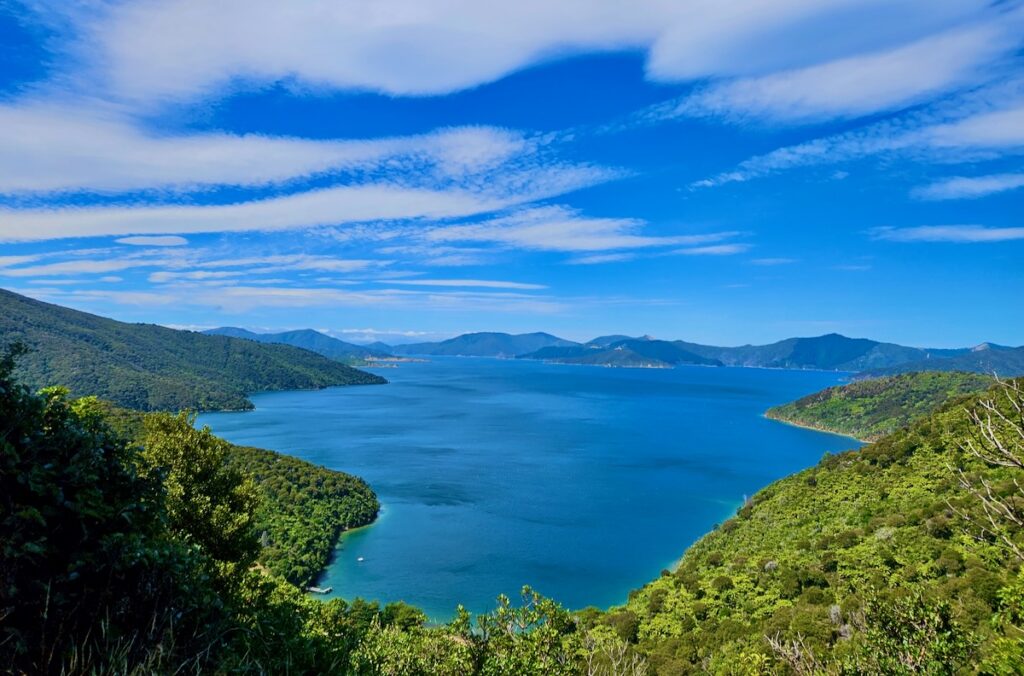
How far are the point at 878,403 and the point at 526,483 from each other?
101 metres

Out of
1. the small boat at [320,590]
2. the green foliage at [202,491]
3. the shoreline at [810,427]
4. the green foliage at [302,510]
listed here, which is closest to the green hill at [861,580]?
the green foliage at [202,491]

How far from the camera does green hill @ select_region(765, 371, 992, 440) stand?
114 m

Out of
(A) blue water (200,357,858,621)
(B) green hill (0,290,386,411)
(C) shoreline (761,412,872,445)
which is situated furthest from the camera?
(B) green hill (0,290,386,411)

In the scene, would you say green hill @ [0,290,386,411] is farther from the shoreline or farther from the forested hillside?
the shoreline

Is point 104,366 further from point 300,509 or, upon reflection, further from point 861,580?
point 861,580

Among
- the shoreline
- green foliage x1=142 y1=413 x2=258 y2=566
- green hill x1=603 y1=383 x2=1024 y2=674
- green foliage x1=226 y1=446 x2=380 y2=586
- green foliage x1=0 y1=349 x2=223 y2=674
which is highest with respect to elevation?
green foliage x1=0 y1=349 x2=223 y2=674

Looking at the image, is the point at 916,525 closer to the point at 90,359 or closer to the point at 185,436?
the point at 185,436

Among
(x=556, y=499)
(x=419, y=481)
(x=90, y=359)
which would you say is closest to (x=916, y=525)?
(x=556, y=499)

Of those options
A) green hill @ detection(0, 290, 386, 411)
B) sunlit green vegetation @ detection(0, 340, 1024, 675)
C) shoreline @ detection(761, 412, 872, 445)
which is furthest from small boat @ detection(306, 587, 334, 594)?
shoreline @ detection(761, 412, 872, 445)

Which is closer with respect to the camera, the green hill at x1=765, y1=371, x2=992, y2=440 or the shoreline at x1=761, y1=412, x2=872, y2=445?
the green hill at x1=765, y1=371, x2=992, y2=440

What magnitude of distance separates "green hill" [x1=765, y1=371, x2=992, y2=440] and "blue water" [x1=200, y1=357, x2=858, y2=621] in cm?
687

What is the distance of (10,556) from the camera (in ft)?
14.1

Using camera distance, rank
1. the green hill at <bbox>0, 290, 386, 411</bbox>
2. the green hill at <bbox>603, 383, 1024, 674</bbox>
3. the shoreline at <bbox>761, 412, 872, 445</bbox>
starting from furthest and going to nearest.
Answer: the green hill at <bbox>0, 290, 386, 411</bbox> < the shoreline at <bbox>761, 412, 872, 445</bbox> < the green hill at <bbox>603, 383, 1024, 674</bbox>

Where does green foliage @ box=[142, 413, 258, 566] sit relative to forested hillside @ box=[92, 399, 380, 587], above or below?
above
